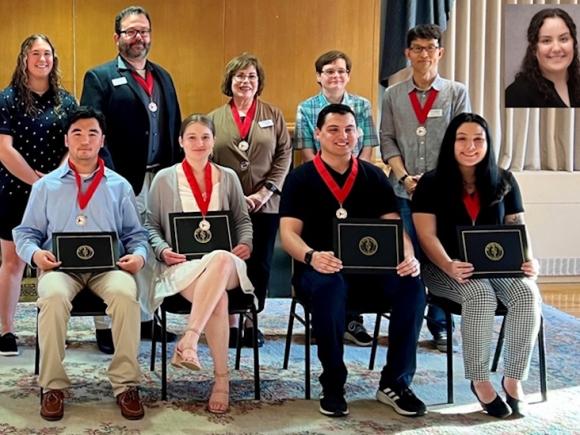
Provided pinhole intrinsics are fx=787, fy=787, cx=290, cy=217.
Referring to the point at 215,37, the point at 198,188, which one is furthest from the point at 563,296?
the point at 198,188

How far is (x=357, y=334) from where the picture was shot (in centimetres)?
408

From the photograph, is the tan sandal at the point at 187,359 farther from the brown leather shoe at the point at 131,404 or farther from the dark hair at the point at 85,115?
the dark hair at the point at 85,115

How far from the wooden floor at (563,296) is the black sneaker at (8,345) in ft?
10.8

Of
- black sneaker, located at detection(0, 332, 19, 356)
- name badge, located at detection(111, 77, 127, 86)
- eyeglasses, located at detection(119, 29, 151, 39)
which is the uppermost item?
eyeglasses, located at detection(119, 29, 151, 39)

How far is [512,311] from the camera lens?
3115 millimetres

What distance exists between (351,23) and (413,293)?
2536 millimetres

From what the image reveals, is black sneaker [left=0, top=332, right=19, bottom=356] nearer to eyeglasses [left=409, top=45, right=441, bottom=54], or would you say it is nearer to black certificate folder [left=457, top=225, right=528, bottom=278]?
black certificate folder [left=457, top=225, right=528, bottom=278]

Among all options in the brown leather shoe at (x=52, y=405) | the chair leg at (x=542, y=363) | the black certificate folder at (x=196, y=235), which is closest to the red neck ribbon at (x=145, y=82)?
the black certificate folder at (x=196, y=235)

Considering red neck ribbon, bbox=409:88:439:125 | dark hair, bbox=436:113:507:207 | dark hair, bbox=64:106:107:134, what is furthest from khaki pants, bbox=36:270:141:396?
red neck ribbon, bbox=409:88:439:125

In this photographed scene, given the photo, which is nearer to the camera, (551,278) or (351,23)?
(351,23)

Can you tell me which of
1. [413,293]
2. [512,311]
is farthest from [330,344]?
[512,311]

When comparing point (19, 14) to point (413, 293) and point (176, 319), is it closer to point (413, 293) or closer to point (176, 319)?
point (176, 319)

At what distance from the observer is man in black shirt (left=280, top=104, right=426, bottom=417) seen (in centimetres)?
306

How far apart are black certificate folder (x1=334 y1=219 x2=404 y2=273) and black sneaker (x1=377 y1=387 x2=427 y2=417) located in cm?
49
